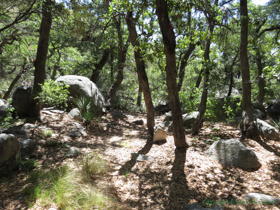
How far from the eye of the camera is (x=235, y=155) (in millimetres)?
4090

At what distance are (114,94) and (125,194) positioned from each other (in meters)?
8.25

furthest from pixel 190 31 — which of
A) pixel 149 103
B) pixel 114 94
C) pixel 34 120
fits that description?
pixel 114 94

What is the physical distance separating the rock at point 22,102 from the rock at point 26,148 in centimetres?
230

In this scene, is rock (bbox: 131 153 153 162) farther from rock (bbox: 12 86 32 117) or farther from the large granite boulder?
rock (bbox: 12 86 32 117)

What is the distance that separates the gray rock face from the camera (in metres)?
3.94

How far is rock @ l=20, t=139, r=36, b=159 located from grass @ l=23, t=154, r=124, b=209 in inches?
31.4

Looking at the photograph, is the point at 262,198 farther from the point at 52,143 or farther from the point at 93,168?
the point at 52,143

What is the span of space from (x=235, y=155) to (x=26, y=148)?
16.4 ft

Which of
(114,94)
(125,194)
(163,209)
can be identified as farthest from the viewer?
(114,94)

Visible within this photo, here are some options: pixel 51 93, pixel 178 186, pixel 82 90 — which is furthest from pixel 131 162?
pixel 82 90

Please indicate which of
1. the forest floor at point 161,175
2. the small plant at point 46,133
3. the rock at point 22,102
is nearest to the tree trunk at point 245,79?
the forest floor at point 161,175

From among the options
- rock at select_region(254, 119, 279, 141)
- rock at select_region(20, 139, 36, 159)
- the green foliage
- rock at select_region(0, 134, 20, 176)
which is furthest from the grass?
rock at select_region(254, 119, 279, 141)

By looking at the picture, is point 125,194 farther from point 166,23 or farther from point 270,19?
point 270,19

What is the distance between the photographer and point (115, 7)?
15.6 ft
